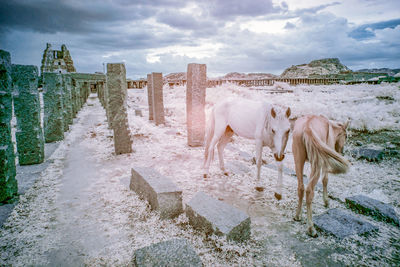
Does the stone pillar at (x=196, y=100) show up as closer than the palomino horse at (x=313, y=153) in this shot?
No

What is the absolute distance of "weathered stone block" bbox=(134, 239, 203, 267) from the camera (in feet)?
7.42

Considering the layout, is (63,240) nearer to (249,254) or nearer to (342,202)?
(249,254)

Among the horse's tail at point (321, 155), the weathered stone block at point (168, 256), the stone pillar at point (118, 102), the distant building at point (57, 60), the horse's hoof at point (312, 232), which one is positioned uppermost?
the distant building at point (57, 60)

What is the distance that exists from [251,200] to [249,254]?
1.46 metres

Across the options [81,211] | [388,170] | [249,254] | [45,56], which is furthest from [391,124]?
[45,56]

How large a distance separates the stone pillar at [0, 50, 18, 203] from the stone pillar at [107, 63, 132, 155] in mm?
2648

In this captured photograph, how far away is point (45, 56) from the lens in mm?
44312

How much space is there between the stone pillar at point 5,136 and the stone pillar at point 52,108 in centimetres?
462

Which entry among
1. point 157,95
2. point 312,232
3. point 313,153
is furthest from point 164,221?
point 157,95

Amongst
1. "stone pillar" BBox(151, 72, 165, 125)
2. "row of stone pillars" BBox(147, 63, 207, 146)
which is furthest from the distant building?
"row of stone pillars" BBox(147, 63, 207, 146)

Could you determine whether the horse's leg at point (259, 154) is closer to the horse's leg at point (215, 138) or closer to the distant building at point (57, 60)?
the horse's leg at point (215, 138)

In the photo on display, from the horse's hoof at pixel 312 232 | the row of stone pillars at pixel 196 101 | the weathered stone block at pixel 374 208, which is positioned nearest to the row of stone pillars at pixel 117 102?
the row of stone pillars at pixel 196 101

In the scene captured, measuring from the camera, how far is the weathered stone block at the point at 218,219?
273cm

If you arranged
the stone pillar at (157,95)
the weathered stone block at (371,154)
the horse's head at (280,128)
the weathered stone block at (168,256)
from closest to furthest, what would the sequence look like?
the weathered stone block at (168,256) → the horse's head at (280,128) → the weathered stone block at (371,154) → the stone pillar at (157,95)
